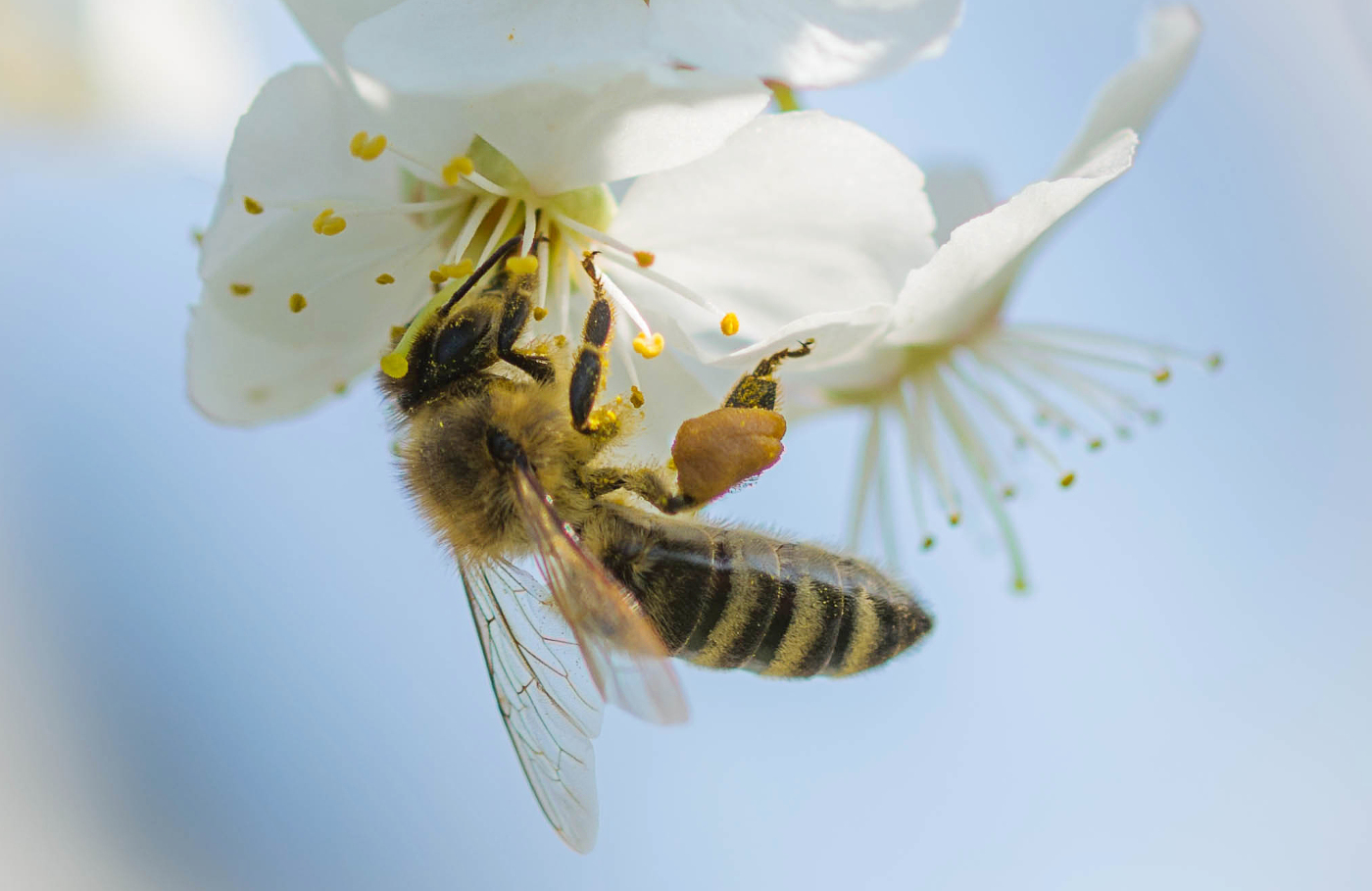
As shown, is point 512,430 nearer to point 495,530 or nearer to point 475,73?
point 495,530

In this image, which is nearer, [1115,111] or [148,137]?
[1115,111]

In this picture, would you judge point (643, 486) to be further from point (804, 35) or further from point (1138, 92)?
point (1138, 92)

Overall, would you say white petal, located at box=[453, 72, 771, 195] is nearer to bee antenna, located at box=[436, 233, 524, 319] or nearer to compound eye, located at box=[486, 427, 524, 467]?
bee antenna, located at box=[436, 233, 524, 319]

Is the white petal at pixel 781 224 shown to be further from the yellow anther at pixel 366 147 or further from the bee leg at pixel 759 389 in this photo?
the yellow anther at pixel 366 147

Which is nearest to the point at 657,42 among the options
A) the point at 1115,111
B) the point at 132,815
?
the point at 1115,111

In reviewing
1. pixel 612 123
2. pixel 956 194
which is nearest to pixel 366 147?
pixel 612 123

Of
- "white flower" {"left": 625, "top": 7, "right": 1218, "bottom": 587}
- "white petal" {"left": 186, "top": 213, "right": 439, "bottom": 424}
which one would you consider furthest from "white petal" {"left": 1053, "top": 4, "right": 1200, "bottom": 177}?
"white petal" {"left": 186, "top": 213, "right": 439, "bottom": 424}
